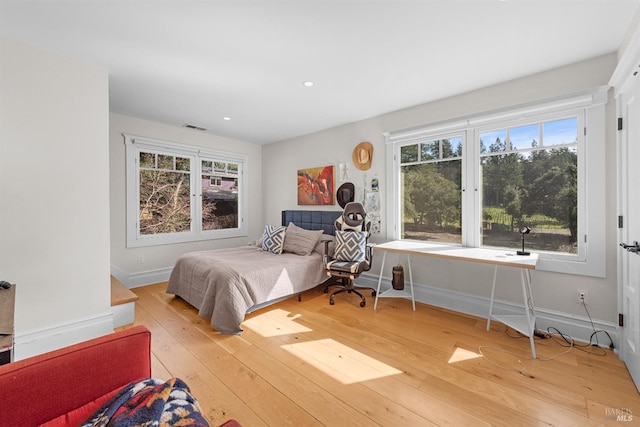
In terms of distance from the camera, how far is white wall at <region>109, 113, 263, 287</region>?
12.3 feet

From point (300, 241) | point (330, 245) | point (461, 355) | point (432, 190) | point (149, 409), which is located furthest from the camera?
point (300, 241)

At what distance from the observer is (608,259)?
2.29 meters

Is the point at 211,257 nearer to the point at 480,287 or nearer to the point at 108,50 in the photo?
the point at 108,50

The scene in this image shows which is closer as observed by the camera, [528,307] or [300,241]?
[528,307]

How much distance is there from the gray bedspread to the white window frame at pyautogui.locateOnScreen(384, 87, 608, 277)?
6.67 feet

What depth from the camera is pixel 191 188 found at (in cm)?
453

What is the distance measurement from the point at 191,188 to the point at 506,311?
4720mm

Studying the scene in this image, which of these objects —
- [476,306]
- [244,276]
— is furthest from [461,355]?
[244,276]

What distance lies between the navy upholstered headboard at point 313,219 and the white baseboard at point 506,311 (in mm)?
1072

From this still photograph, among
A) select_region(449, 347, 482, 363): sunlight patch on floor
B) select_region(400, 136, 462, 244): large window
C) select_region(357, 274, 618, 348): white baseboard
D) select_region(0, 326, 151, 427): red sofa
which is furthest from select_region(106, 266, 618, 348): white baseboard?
select_region(0, 326, 151, 427): red sofa

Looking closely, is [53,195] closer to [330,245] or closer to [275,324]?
[275,324]

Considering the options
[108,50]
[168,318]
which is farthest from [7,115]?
[168,318]

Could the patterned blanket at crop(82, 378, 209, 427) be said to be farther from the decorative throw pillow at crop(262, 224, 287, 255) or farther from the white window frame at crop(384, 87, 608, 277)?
the white window frame at crop(384, 87, 608, 277)

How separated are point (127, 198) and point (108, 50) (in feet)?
7.42
